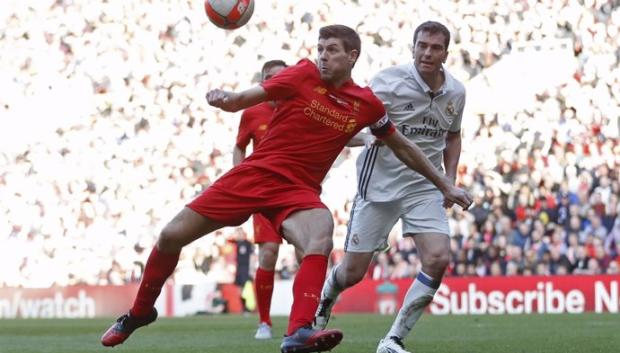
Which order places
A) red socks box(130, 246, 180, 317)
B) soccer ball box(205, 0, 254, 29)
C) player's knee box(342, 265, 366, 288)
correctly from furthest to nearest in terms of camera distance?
1. player's knee box(342, 265, 366, 288)
2. soccer ball box(205, 0, 254, 29)
3. red socks box(130, 246, 180, 317)

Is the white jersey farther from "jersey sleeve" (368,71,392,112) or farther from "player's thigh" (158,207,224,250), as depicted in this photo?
"player's thigh" (158,207,224,250)

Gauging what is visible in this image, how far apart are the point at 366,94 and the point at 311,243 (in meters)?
0.95

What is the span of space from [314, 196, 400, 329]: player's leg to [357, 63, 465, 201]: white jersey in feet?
0.32

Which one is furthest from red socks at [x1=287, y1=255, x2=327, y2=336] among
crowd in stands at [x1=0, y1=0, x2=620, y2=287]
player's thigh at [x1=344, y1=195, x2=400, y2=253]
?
crowd in stands at [x1=0, y1=0, x2=620, y2=287]

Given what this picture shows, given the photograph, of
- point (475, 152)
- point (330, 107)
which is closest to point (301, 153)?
point (330, 107)

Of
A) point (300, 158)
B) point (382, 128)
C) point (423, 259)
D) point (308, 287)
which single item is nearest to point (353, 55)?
point (382, 128)

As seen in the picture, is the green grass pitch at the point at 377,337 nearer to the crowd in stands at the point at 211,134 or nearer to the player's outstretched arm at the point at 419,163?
the player's outstretched arm at the point at 419,163

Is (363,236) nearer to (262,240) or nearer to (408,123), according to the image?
(408,123)

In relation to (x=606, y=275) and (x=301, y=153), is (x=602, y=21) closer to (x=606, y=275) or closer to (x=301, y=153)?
(x=606, y=275)

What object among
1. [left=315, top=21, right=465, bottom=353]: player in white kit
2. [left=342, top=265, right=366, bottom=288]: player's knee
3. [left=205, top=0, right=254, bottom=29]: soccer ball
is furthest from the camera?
[left=342, top=265, right=366, bottom=288]: player's knee

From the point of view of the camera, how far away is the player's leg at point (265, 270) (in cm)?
1095

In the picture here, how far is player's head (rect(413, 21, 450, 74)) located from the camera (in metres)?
7.96

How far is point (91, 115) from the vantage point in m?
24.5

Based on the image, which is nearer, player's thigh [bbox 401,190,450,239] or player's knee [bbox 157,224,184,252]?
player's knee [bbox 157,224,184,252]
